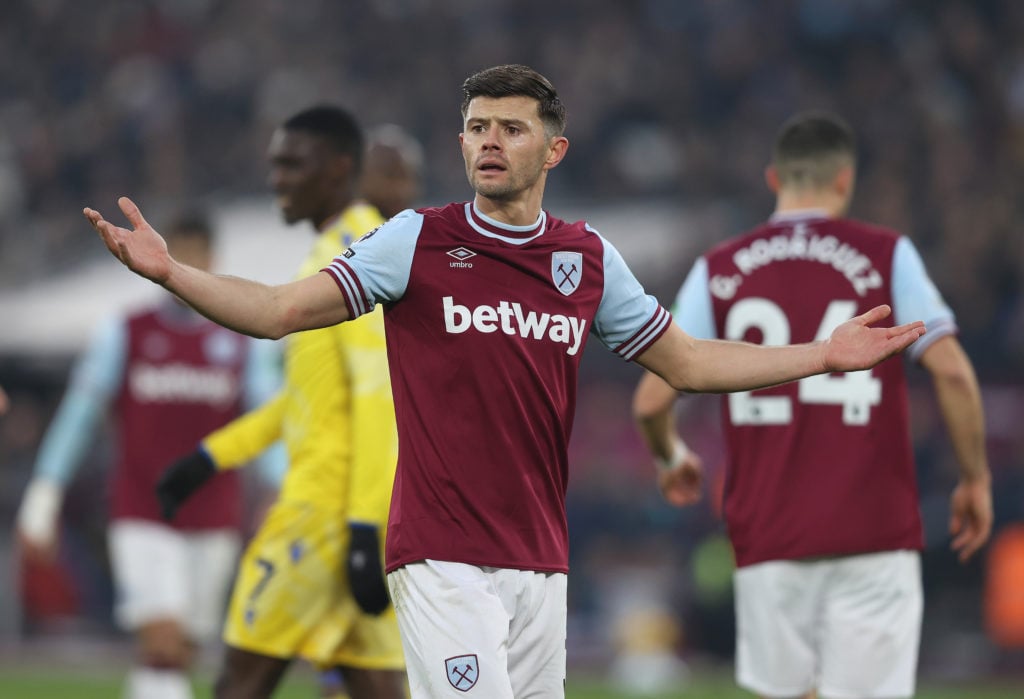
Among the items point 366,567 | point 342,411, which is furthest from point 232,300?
point 342,411

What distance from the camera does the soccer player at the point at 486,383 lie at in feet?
14.6

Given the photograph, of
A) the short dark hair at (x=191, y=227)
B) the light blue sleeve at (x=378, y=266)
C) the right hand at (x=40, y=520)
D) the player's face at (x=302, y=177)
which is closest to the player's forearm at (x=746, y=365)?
the light blue sleeve at (x=378, y=266)

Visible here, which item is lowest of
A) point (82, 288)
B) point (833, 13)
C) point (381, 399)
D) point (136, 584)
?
point (136, 584)

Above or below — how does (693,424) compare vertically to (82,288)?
below

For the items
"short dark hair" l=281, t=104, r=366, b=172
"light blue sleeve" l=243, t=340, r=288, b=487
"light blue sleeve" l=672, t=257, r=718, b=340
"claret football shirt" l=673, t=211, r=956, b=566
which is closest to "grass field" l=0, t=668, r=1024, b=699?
"light blue sleeve" l=243, t=340, r=288, b=487

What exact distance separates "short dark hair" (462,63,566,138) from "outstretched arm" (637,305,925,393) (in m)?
0.74

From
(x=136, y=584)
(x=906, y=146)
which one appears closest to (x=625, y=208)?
(x=906, y=146)

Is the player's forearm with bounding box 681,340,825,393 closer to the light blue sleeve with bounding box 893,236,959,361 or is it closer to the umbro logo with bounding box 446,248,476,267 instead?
the umbro logo with bounding box 446,248,476,267

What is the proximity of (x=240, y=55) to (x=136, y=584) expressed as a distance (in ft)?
46.8

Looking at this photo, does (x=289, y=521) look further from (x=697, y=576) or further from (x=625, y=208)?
(x=625, y=208)

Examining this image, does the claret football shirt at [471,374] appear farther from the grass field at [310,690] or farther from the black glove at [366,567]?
the grass field at [310,690]

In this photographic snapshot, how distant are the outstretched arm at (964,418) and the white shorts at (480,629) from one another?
2087 mm

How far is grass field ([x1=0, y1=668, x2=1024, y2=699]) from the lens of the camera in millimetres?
11659

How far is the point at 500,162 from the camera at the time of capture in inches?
179
